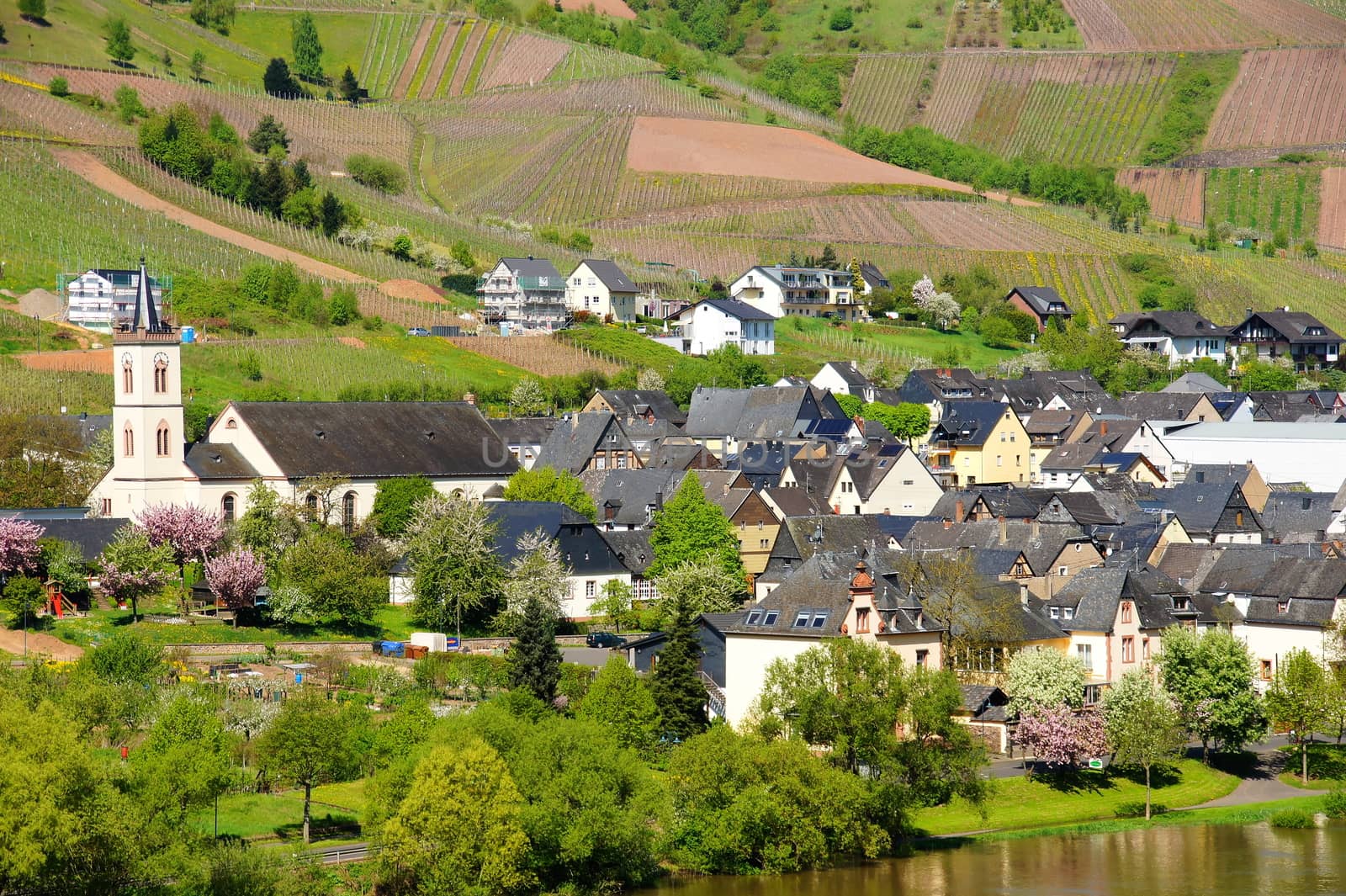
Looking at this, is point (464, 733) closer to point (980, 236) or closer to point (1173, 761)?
point (1173, 761)

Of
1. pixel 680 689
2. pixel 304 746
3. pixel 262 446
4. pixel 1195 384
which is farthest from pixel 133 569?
pixel 1195 384

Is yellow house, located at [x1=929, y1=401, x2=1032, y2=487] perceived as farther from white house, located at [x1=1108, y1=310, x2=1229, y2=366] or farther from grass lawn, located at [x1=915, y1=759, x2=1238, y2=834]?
grass lawn, located at [x1=915, y1=759, x2=1238, y2=834]

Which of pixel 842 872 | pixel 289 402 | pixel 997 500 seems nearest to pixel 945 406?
pixel 997 500

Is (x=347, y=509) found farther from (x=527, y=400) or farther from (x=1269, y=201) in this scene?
(x=1269, y=201)

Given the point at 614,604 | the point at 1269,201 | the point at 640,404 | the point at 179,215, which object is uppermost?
the point at 1269,201

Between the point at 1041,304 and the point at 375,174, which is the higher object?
the point at 375,174

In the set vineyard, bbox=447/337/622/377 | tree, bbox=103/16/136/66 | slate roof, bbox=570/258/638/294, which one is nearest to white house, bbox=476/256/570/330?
slate roof, bbox=570/258/638/294

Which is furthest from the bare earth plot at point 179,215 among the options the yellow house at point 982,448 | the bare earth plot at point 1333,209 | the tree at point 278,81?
the bare earth plot at point 1333,209

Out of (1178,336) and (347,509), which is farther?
(1178,336)
